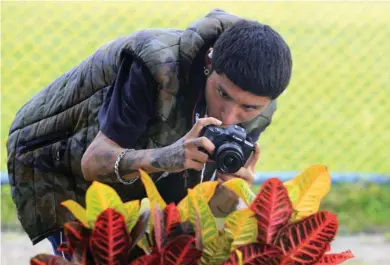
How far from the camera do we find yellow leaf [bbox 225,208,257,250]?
1.37 meters

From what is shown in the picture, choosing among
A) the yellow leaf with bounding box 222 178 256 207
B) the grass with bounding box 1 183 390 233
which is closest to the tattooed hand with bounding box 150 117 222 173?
the yellow leaf with bounding box 222 178 256 207

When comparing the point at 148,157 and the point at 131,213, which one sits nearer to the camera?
the point at 131,213

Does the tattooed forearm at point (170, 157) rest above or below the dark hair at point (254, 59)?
below

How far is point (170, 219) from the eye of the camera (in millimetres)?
1382

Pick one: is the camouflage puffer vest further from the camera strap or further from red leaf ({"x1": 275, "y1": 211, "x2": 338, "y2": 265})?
red leaf ({"x1": 275, "y1": 211, "x2": 338, "y2": 265})

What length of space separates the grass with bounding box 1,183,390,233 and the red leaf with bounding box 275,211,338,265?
3606 millimetres

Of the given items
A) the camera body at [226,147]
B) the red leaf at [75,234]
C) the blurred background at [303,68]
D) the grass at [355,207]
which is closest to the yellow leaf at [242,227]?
the red leaf at [75,234]

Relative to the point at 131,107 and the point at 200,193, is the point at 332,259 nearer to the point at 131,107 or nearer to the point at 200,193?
the point at 200,193

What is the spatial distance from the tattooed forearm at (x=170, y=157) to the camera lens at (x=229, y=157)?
0.41ft

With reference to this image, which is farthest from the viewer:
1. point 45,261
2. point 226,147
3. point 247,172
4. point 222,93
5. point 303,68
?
point 303,68

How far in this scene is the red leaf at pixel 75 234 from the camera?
137cm

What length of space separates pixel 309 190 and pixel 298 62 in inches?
205

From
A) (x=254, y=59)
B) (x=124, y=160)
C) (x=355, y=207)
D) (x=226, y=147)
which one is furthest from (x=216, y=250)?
(x=355, y=207)

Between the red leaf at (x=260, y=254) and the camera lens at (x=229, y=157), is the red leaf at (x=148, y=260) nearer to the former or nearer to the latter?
the red leaf at (x=260, y=254)
